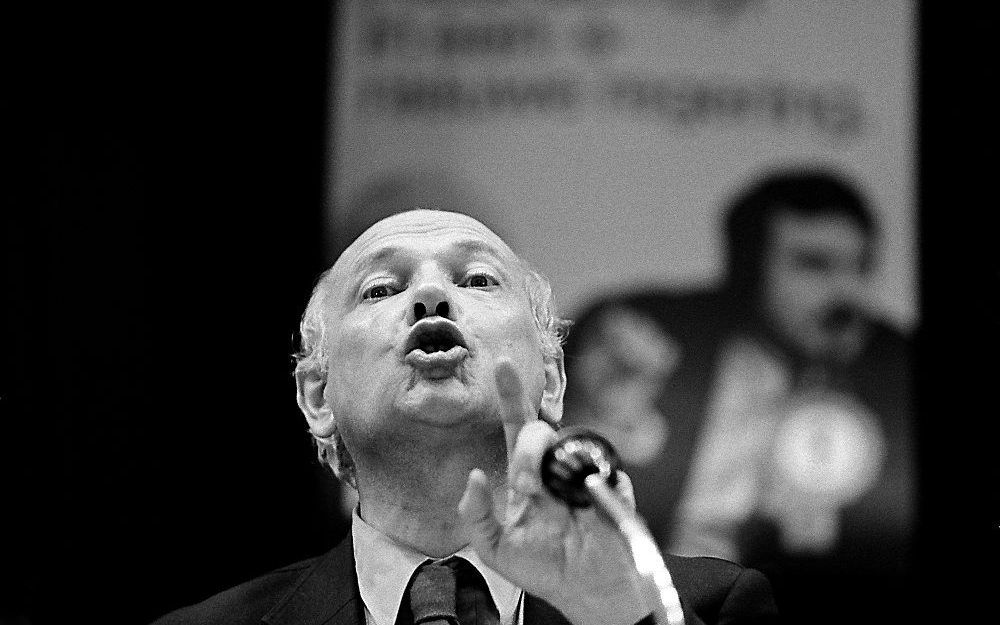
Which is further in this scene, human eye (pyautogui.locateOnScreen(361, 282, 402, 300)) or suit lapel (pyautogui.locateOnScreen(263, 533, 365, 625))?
human eye (pyautogui.locateOnScreen(361, 282, 402, 300))

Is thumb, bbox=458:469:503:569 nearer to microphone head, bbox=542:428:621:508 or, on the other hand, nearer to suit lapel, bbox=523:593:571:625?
microphone head, bbox=542:428:621:508

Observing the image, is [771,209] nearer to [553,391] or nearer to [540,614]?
[553,391]

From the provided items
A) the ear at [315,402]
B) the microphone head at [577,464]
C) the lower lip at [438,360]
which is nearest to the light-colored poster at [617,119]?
the ear at [315,402]

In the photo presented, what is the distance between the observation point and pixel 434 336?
7.26ft

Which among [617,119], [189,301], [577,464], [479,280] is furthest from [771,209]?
[577,464]

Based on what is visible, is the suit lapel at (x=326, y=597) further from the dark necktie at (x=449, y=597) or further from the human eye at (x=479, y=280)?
the human eye at (x=479, y=280)

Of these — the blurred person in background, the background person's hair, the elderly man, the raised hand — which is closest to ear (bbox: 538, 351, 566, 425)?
the elderly man

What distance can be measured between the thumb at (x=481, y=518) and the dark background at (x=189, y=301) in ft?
6.31

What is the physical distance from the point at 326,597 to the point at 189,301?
66.9 inches

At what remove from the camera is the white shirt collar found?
2.18 metres

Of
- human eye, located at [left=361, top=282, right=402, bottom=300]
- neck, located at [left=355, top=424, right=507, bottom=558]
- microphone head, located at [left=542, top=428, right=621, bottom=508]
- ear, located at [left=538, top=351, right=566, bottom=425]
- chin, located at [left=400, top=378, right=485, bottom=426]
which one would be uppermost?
human eye, located at [left=361, top=282, right=402, bottom=300]

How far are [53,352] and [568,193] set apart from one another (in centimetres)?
130

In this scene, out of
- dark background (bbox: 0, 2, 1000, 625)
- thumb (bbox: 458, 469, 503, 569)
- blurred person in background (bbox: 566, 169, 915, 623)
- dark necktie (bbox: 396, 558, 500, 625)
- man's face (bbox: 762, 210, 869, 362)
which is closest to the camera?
thumb (bbox: 458, 469, 503, 569)

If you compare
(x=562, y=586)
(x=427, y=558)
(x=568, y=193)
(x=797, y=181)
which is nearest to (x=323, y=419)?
(x=427, y=558)
